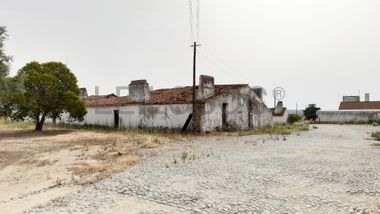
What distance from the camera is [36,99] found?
23344 mm

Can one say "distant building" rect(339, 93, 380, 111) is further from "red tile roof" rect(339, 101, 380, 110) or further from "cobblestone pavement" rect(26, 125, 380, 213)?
"cobblestone pavement" rect(26, 125, 380, 213)

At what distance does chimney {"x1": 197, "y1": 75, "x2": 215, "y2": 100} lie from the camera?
25.3m

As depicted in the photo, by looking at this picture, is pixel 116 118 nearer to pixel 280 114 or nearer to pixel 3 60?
pixel 3 60

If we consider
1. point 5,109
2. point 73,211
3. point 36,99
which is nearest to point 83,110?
point 36,99

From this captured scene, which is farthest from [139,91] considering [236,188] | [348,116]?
[348,116]

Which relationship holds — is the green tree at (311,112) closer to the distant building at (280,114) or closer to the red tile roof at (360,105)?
the red tile roof at (360,105)

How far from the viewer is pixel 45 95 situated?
78.5 ft

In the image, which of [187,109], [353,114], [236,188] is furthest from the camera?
[353,114]

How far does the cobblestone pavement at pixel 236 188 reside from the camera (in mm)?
6418

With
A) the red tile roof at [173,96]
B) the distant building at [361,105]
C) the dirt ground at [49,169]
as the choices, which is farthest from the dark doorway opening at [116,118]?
the distant building at [361,105]

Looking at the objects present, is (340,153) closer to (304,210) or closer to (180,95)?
(304,210)

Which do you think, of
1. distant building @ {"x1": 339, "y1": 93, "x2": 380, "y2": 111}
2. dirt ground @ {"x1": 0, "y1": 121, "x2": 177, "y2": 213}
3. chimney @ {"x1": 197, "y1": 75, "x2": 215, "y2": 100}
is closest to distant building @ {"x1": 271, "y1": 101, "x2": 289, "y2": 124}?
distant building @ {"x1": 339, "y1": 93, "x2": 380, "y2": 111}

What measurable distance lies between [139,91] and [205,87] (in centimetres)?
650

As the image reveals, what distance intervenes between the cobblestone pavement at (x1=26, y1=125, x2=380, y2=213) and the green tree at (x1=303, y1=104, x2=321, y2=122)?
158 feet
